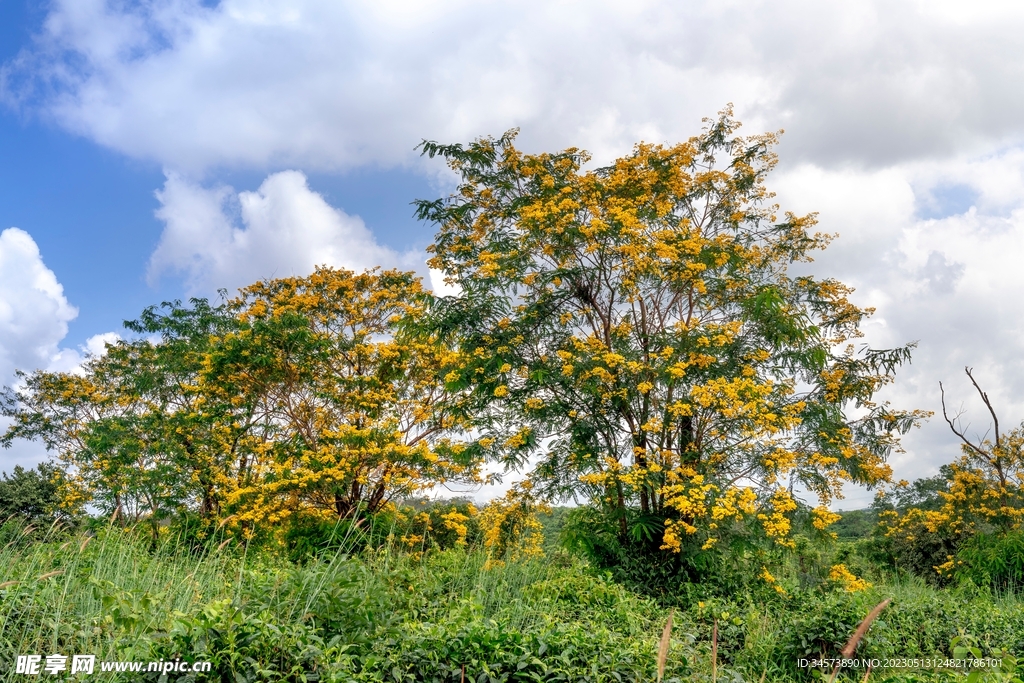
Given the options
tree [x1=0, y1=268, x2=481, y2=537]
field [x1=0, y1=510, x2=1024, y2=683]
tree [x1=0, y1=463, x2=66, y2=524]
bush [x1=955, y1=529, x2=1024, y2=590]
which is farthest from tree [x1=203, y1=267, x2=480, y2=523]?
bush [x1=955, y1=529, x2=1024, y2=590]

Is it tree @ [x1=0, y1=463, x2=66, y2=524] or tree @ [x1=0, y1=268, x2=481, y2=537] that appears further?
tree @ [x1=0, y1=463, x2=66, y2=524]

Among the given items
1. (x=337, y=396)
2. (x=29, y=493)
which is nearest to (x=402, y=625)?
(x=337, y=396)

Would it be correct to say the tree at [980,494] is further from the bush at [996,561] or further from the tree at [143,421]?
the tree at [143,421]

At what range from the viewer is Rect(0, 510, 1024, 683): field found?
12.4ft

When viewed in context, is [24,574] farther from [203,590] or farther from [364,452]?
[364,452]

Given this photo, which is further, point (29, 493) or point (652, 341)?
point (29, 493)

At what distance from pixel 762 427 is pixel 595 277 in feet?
9.84

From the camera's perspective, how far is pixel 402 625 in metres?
4.59

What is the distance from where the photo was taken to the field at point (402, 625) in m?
3.78

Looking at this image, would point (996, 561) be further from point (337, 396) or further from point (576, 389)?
point (337, 396)

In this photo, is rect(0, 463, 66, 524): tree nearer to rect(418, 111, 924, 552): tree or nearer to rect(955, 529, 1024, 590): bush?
rect(418, 111, 924, 552): tree

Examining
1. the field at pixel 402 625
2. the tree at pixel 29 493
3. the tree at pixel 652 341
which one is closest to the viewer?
the field at pixel 402 625

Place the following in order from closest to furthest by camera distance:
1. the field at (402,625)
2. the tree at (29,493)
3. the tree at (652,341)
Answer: the field at (402,625)
the tree at (652,341)
the tree at (29,493)

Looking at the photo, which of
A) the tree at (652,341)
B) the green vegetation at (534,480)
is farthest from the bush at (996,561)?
the tree at (652,341)
